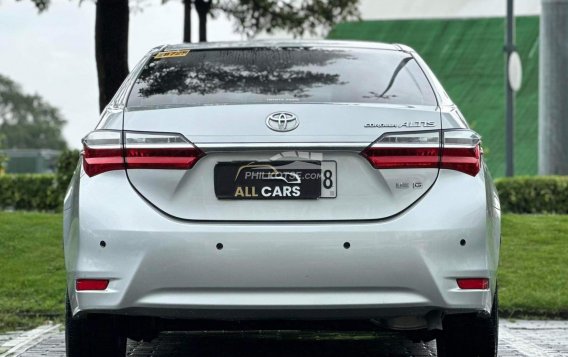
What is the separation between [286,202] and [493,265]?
93 cm

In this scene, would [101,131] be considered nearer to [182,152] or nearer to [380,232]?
[182,152]

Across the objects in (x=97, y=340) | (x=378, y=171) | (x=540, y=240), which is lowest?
(x=540, y=240)

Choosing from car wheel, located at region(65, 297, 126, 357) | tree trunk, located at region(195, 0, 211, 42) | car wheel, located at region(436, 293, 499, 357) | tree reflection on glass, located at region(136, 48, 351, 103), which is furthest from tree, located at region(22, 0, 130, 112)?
car wheel, located at region(436, 293, 499, 357)

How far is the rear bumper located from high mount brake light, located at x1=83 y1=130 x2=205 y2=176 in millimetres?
70

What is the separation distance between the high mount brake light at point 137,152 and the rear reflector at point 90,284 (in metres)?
0.43

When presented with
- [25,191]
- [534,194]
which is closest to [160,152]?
[534,194]

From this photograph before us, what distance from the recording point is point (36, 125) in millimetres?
107875

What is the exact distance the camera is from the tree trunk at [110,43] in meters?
13.9

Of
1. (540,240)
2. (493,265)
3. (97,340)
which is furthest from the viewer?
(540,240)

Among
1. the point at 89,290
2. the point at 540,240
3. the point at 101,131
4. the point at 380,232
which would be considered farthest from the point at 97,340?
the point at 540,240

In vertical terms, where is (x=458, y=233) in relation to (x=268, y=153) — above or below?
below

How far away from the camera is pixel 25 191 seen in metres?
25.8

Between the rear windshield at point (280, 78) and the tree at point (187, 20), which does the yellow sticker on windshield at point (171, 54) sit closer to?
the rear windshield at point (280, 78)

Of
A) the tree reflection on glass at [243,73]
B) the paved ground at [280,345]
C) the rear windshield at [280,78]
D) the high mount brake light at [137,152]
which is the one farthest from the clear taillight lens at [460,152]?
the paved ground at [280,345]
